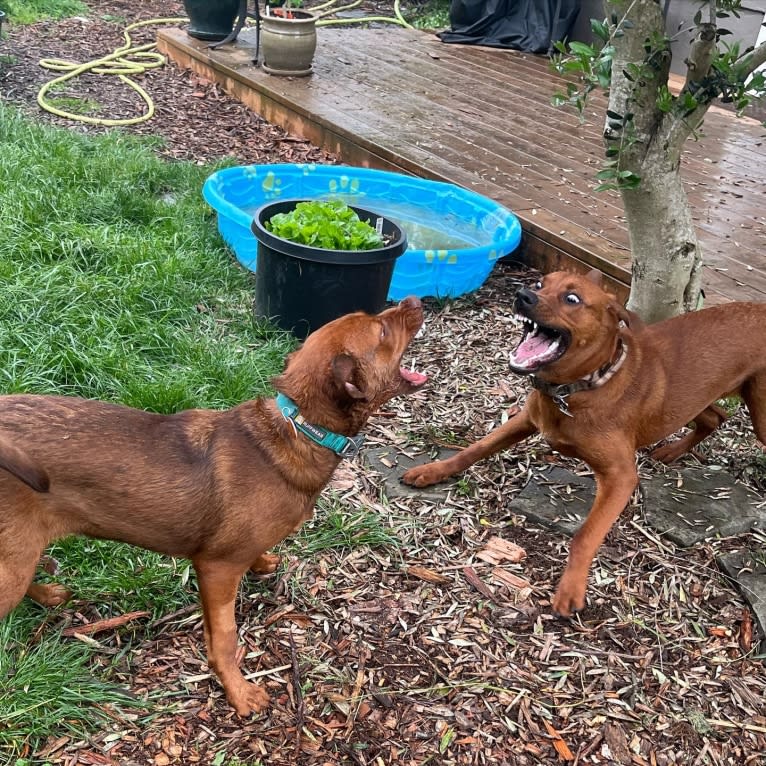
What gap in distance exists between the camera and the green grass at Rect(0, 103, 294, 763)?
2949mm

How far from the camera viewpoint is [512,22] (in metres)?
12.0

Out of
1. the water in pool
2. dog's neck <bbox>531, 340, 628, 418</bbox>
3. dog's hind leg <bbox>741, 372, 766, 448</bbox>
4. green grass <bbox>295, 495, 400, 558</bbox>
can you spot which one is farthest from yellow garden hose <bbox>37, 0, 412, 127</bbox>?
dog's hind leg <bbox>741, 372, 766, 448</bbox>

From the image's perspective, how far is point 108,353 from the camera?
446 cm

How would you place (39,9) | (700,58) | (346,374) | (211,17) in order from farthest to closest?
(39,9) < (211,17) < (700,58) < (346,374)

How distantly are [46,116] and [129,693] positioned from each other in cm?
705

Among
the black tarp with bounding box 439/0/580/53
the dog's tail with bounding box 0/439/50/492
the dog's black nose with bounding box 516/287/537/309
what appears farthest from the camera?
the black tarp with bounding box 439/0/580/53

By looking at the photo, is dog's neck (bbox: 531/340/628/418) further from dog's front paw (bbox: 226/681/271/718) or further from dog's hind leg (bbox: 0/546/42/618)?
dog's hind leg (bbox: 0/546/42/618)

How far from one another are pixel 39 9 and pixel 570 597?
13.0 metres

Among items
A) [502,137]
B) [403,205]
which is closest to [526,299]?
[403,205]

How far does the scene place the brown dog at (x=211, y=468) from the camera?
9.03 ft

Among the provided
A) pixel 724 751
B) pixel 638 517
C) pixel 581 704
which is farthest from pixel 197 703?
pixel 638 517

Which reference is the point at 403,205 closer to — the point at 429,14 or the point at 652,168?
the point at 652,168

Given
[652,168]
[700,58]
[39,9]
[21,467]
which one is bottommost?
[39,9]

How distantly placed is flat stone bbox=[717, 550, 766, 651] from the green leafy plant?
8.69 ft
